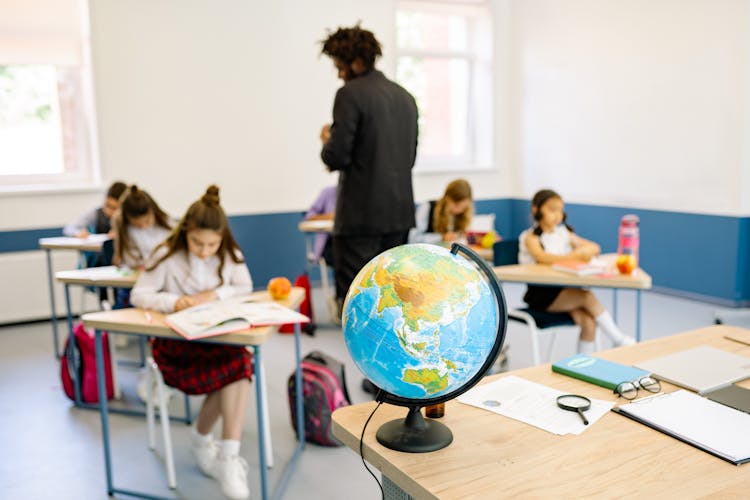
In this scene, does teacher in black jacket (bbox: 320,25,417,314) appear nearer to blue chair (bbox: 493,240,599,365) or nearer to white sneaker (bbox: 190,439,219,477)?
blue chair (bbox: 493,240,599,365)

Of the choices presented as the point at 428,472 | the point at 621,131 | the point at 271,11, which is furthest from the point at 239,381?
the point at 621,131

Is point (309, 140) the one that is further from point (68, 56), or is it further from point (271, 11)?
point (68, 56)

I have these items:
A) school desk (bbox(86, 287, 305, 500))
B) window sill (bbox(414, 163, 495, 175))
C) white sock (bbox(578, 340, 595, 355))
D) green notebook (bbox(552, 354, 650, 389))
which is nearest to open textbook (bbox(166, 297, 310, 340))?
school desk (bbox(86, 287, 305, 500))

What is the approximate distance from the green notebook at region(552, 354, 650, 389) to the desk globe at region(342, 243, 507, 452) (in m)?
0.46

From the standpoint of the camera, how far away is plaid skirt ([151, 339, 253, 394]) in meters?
2.44

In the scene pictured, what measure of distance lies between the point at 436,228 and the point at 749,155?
2.39m

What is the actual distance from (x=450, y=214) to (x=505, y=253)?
0.79 m

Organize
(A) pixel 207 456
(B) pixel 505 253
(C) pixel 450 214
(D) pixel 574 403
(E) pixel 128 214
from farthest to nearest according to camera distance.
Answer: (C) pixel 450 214, (E) pixel 128 214, (B) pixel 505 253, (A) pixel 207 456, (D) pixel 574 403

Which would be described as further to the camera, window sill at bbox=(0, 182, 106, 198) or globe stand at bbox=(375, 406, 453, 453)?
window sill at bbox=(0, 182, 106, 198)

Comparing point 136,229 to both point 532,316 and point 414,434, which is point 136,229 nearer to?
point 532,316

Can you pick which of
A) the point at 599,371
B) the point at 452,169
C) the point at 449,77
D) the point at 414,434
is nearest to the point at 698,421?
the point at 599,371

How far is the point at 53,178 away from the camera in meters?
5.10

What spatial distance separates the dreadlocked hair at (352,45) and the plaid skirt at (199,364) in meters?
1.42

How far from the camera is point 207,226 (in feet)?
8.39
